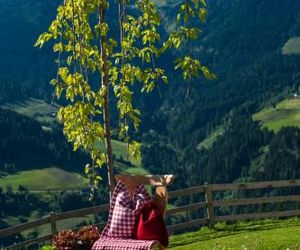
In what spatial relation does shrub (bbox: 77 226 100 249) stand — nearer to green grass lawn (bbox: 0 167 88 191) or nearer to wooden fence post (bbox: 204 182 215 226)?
wooden fence post (bbox: 204 182 215 226)

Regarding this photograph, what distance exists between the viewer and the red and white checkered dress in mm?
7391

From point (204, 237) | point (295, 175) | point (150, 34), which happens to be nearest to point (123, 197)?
point (150, 34)

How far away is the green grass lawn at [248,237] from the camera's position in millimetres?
12891

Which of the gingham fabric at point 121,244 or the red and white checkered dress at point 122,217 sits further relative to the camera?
the red and white checkered dress at point 122,217

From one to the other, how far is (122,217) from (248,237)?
8089 mm

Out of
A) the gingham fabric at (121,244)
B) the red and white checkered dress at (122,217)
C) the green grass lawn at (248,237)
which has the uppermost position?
the red and white checkered dress at (122,217)

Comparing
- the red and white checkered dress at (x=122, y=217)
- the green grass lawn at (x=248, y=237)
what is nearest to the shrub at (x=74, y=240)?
the red and white checkered dress at (x=122, y=217)

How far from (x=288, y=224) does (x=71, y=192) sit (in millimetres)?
151368

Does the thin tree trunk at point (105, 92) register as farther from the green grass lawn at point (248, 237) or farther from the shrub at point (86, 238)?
the green grass lawn at point (248, 237)

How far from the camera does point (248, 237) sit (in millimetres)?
15047

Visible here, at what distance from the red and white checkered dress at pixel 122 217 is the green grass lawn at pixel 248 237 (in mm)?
4906

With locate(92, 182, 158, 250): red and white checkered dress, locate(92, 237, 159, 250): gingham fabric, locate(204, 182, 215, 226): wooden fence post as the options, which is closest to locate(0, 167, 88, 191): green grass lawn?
locate(204, 182, 215, 226): wooden fence post

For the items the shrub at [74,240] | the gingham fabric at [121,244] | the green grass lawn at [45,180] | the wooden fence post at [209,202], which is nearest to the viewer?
the gingham fabric at [121,244]

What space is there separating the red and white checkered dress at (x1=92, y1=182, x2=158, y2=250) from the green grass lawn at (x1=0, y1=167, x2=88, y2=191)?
16614 cm
